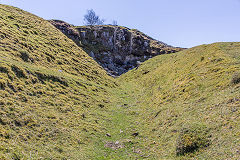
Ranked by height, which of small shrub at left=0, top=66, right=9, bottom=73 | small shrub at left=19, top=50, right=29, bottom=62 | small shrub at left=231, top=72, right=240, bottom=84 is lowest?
small shrub at left=0, top=66, right=9, bottom=73

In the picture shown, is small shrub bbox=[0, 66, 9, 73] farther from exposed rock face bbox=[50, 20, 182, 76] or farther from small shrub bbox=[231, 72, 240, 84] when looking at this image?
exposed rock face bbox=[50, 20, 182, 76]

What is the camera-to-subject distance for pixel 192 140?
1590 cm

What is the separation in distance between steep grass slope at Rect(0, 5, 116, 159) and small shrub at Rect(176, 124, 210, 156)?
30.0 ft

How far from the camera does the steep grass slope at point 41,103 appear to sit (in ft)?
50.9

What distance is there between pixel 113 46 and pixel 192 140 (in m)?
75.9

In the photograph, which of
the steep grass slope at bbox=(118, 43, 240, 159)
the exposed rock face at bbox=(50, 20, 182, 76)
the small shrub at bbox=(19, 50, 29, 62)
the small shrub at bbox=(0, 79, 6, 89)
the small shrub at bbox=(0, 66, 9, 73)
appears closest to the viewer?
the steep grass slope at bbox=(118, 43, 240, 159)

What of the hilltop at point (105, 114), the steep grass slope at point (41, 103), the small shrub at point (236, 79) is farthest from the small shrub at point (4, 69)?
the small shrub at point (236, 79)

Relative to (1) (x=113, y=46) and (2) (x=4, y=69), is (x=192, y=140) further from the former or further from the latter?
(1) (x=113, y=46)

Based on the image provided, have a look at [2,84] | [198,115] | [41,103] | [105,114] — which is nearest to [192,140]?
[198,115]

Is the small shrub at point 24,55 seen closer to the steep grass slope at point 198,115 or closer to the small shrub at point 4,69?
the small shrub at point 4,69

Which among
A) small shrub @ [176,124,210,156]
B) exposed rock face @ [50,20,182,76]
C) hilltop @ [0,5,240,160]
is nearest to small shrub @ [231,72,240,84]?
hilltop @ [0,5,240,160]

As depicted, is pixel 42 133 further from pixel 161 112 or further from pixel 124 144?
pixel 161 112

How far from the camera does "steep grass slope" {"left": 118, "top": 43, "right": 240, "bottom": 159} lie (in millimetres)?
14898

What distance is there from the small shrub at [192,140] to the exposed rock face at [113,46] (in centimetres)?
5562
